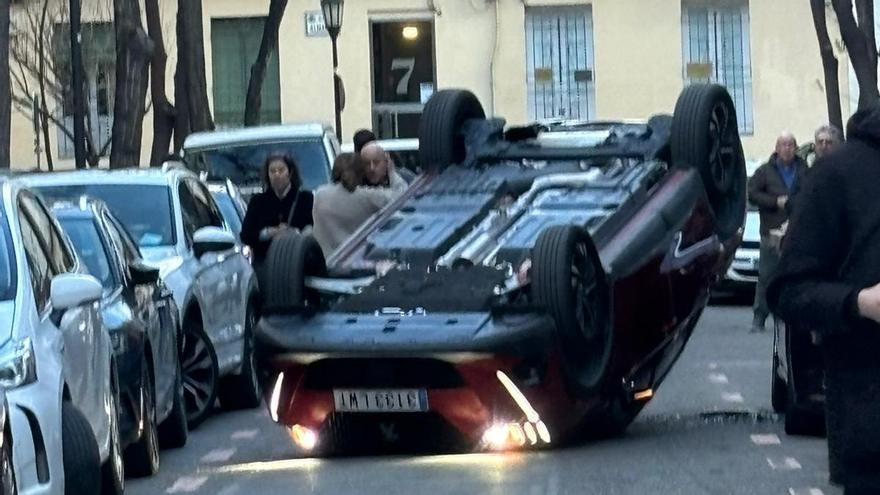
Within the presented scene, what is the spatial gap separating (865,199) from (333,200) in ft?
→ 34.7

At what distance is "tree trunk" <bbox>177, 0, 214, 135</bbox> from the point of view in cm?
3181

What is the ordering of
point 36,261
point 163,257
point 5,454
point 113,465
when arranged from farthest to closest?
point 163,257
point 113,465
point 36,261
point 5,454

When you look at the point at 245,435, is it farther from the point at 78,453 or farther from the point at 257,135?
the point at 257,135

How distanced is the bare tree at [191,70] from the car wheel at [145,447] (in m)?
19.6

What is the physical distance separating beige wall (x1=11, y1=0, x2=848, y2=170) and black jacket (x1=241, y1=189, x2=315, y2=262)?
78.7 feet

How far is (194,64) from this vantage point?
105ft

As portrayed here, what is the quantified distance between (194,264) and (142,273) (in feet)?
9.74

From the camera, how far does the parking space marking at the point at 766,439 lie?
1230cm

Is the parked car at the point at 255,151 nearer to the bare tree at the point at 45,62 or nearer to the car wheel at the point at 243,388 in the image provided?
the car wheel at the point at 243,388

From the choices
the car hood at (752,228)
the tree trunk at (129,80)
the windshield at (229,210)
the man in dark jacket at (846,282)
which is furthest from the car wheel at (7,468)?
the tree trunk at (129,80)

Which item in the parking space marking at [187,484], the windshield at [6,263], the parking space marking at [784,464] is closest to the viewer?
the windshield at [6,263]

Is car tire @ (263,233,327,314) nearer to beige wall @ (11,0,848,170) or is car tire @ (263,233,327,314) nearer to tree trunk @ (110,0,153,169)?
tree trunk @ (110,0,153,169)

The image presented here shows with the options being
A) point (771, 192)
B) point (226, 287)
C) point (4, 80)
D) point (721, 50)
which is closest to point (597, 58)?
point (721, 50)

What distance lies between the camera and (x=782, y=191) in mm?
21516
